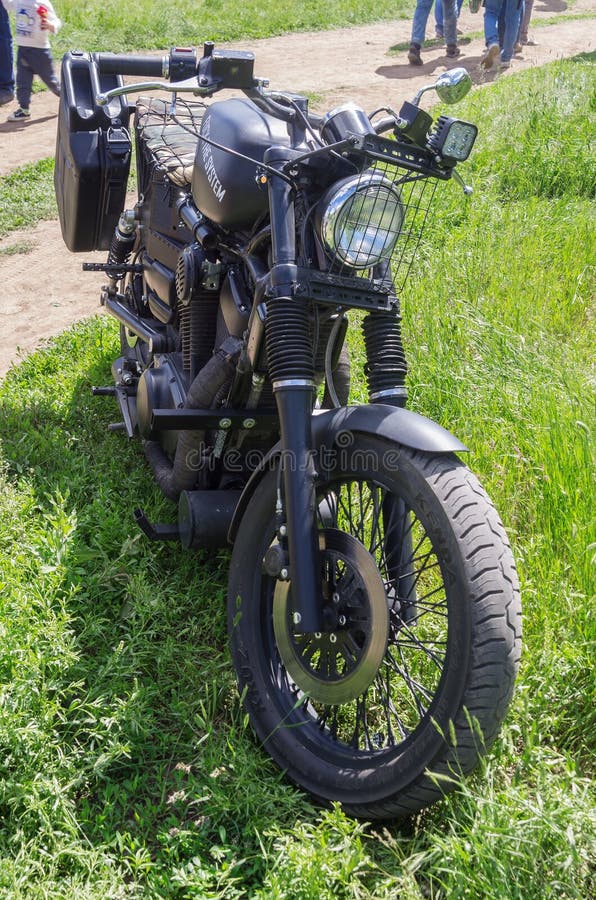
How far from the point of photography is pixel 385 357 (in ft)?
8.83

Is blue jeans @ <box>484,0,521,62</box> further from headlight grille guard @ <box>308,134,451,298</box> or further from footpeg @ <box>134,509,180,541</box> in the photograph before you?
footpeg @ <box>134,509,180,541</box>

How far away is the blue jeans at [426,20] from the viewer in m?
12.9

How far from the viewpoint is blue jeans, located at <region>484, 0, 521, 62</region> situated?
12.3 metres

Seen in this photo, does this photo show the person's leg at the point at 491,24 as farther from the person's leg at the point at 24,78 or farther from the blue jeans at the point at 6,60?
the blue jeans at the point at 6,60

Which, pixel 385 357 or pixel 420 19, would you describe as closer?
pixel 385 357

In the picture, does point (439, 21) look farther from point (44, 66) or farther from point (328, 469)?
point (328, 469)

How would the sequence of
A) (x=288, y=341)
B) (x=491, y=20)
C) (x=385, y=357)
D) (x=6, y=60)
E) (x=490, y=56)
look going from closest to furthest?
(x=288, y=341)
(x=385, y=357)
(x=6, y=60)
(x=490, y=56)
(x=491, y=20)

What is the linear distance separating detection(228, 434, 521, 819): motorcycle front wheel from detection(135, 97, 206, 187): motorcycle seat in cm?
158

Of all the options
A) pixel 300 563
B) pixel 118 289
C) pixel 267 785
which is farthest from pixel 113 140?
pixel 267 785

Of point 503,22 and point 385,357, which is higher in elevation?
point 503,22

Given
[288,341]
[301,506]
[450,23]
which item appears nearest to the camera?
[301,506]

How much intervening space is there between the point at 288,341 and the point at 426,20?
39.7 ft

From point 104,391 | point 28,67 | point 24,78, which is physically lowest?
point 104,391

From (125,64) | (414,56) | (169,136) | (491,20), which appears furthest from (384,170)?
(414,56)
